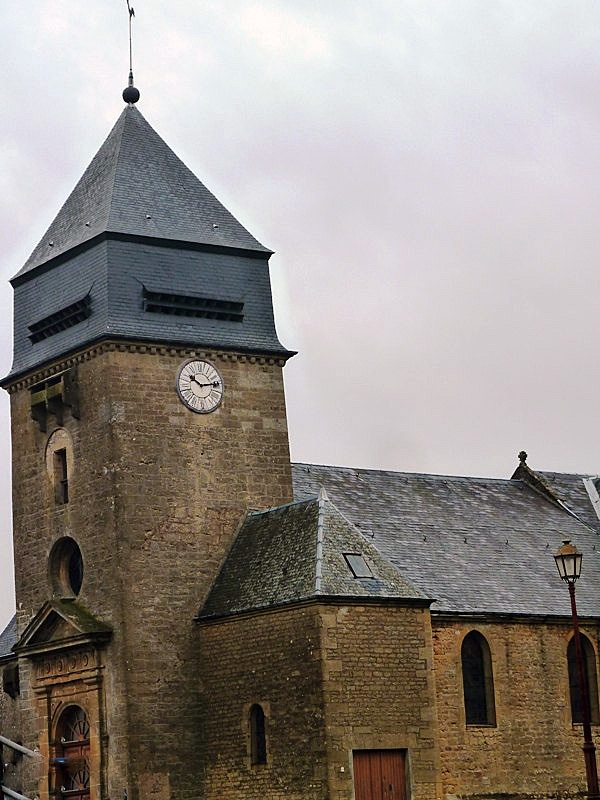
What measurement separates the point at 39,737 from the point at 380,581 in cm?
996

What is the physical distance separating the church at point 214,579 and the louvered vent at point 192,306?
7 centimetres

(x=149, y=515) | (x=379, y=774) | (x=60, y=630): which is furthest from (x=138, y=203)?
(x=379, y=774)

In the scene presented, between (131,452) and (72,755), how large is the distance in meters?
7.52

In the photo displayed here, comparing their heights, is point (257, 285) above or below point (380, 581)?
above

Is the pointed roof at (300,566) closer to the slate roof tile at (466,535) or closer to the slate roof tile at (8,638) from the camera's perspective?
the slate roof tile at (466,535)

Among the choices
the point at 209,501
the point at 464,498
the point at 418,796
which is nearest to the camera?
the point at 418,796

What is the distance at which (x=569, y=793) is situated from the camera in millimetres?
39812

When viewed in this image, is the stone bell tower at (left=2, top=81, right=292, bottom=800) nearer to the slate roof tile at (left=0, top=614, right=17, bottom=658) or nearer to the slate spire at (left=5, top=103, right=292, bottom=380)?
the slate spire at (left=5, top=103, right=292, bottom=380)

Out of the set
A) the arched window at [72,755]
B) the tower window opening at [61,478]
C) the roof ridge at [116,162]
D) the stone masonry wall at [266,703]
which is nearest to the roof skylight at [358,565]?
the stone masonry wall at [266,703]

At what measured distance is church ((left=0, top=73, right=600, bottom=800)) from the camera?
35625mm

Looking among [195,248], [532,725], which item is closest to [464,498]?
[532,725]

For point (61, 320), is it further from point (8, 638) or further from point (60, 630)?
point (8, 638)

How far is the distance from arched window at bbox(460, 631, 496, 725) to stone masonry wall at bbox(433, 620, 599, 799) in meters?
0.16

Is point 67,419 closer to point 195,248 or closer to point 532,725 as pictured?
point 195,248
